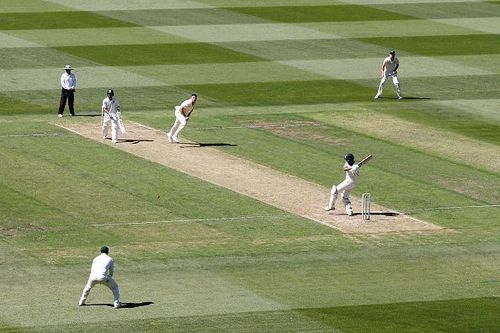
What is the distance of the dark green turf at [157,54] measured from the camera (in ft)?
219

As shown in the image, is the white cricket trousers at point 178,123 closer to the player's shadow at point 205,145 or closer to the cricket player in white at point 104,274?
the player's shadow at point 205,145

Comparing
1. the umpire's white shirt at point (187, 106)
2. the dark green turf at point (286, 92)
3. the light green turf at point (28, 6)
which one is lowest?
the umpire's white shirt at point (187, 106)

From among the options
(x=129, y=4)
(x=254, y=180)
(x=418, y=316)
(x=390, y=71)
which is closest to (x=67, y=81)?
(x=254, y=180)

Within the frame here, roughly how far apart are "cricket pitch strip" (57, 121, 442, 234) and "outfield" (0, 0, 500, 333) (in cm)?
47

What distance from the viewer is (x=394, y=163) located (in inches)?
1946

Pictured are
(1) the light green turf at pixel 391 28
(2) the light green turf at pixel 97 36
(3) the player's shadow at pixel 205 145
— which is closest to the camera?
(3) the player's shadow at pixel 205 145

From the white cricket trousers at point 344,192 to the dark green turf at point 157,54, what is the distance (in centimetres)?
2494

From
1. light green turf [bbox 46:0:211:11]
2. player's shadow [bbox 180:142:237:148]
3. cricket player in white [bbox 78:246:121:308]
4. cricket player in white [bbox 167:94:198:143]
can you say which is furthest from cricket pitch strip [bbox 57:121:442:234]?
light green turf [bbox 46:0:211:11]

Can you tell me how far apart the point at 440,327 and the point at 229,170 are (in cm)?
1627

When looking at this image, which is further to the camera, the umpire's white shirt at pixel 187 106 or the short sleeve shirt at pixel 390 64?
the short sleeve shirt at pixel 390 64

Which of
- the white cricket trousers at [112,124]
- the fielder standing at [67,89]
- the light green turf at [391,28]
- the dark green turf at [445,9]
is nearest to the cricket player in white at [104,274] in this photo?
the white cricket trousers at [112,124]

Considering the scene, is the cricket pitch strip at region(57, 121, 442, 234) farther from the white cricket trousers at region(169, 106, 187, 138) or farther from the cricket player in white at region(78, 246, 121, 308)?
the cricket player in white at region(78, 246, 121, 308)

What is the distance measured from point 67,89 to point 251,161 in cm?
962

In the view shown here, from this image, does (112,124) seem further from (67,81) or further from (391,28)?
(391,28)
